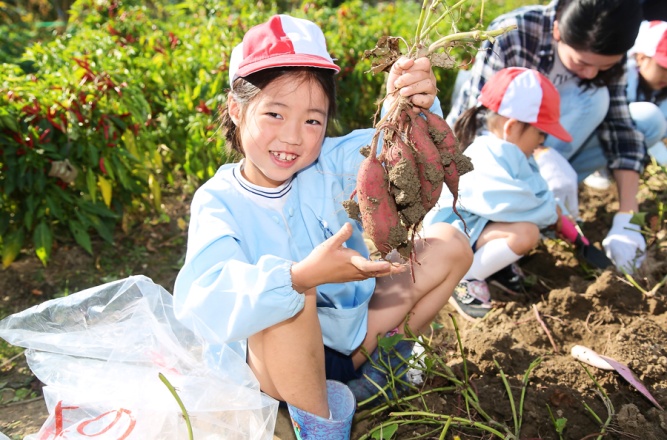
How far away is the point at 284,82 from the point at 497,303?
141cm

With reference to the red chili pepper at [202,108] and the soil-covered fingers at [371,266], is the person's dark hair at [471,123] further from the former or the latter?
the soil-covered fingers at [371,266]

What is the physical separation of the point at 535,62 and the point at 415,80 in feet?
5.76

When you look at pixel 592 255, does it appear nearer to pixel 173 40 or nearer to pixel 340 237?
pixel 340 237

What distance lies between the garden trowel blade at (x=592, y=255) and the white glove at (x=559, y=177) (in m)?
0.23

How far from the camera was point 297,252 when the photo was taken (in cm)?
175

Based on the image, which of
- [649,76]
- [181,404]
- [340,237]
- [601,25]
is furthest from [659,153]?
[181,404]

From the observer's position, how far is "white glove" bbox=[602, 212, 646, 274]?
269 centimetres

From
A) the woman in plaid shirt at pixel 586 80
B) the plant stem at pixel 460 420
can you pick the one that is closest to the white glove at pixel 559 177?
the woman in plaid shirt at pixel 586 80

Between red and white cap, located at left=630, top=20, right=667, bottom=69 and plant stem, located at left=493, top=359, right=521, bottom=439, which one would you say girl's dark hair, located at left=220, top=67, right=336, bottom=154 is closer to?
plant stem, located at left=493, top=359, right=521, bottom=439

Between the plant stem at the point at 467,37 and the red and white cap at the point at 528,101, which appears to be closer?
the plant stem at the point at 467,37

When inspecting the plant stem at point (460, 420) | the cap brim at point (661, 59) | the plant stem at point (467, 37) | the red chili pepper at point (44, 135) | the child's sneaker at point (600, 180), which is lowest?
the child's sneaker at point (600, 180)

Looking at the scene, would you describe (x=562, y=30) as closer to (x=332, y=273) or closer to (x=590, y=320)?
(x=590, y=320)

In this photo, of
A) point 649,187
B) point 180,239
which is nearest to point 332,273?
point 180,239

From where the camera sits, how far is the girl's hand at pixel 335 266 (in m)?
1.36
